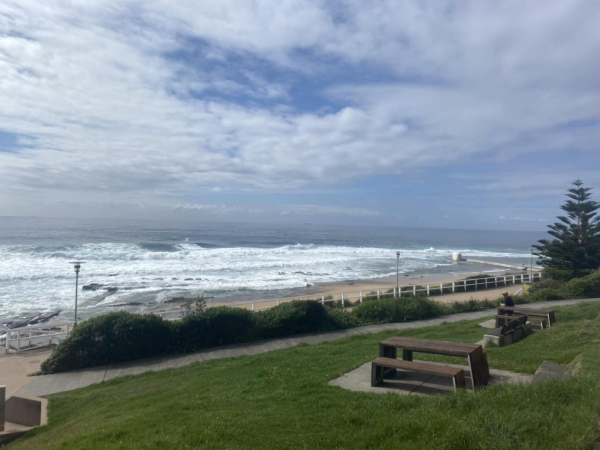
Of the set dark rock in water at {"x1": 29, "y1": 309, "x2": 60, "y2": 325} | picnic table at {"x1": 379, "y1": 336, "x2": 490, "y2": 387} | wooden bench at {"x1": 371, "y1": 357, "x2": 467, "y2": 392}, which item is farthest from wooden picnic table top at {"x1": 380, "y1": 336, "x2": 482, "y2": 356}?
dark rock in water at {"x1": 29, "y1": 309, "x2": 60, "y2": 325}

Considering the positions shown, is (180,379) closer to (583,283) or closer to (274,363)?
(274,363)

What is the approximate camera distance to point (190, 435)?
3906mm

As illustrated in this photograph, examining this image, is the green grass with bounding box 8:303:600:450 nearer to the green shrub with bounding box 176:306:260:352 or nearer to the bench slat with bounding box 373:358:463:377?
the bench slat with bounding box 373:358:463:377

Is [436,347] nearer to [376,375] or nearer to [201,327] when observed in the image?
[376,375]

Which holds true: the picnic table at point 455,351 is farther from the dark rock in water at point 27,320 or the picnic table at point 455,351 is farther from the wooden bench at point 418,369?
the dark rock in water at point 27,320

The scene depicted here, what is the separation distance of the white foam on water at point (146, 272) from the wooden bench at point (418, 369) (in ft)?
65.9

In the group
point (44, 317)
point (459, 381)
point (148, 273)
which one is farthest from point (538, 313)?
point (148, 273)

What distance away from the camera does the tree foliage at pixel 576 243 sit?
80.1ft

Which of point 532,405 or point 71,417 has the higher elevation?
point 532,405

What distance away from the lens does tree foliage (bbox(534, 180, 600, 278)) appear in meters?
24.4

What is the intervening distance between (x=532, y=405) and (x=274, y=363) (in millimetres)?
4799

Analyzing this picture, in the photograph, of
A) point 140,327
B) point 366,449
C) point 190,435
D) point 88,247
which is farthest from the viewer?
point 88,247

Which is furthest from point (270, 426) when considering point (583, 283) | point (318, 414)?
point (583, 283)

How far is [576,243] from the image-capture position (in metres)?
25.1
